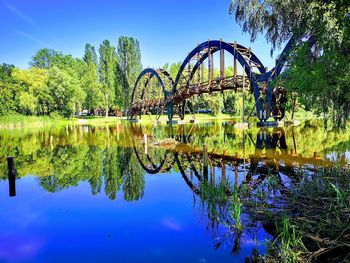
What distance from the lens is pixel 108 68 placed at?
7112 centimetres

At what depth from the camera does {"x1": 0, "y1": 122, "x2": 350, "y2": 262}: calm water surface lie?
6191mm

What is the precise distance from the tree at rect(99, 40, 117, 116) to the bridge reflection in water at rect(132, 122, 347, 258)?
164 feet

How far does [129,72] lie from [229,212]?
68.4m

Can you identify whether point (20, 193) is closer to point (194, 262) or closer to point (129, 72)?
point (194, 262)

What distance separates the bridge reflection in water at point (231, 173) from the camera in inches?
260

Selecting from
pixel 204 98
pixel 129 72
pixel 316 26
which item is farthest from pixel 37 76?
pixel 316 26

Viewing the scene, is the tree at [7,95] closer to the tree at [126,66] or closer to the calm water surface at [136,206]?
the tree at [126,66]

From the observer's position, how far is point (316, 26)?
827 centimetres

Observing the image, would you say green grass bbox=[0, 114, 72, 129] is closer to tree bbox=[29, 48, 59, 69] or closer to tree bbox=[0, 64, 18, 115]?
tree bbox=[0, 64, 18, 115]

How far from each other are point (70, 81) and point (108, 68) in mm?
16277

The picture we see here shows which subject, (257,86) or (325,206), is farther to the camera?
(257,86)

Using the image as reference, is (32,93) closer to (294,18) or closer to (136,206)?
(136,206)

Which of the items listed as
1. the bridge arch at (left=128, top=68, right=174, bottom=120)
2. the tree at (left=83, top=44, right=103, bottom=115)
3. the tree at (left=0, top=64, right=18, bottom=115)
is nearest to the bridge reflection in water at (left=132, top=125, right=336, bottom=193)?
the bridge arch at (left=128, top=68, right=174, bottom=120)

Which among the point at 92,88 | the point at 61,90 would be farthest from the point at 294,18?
the point at 92,88
